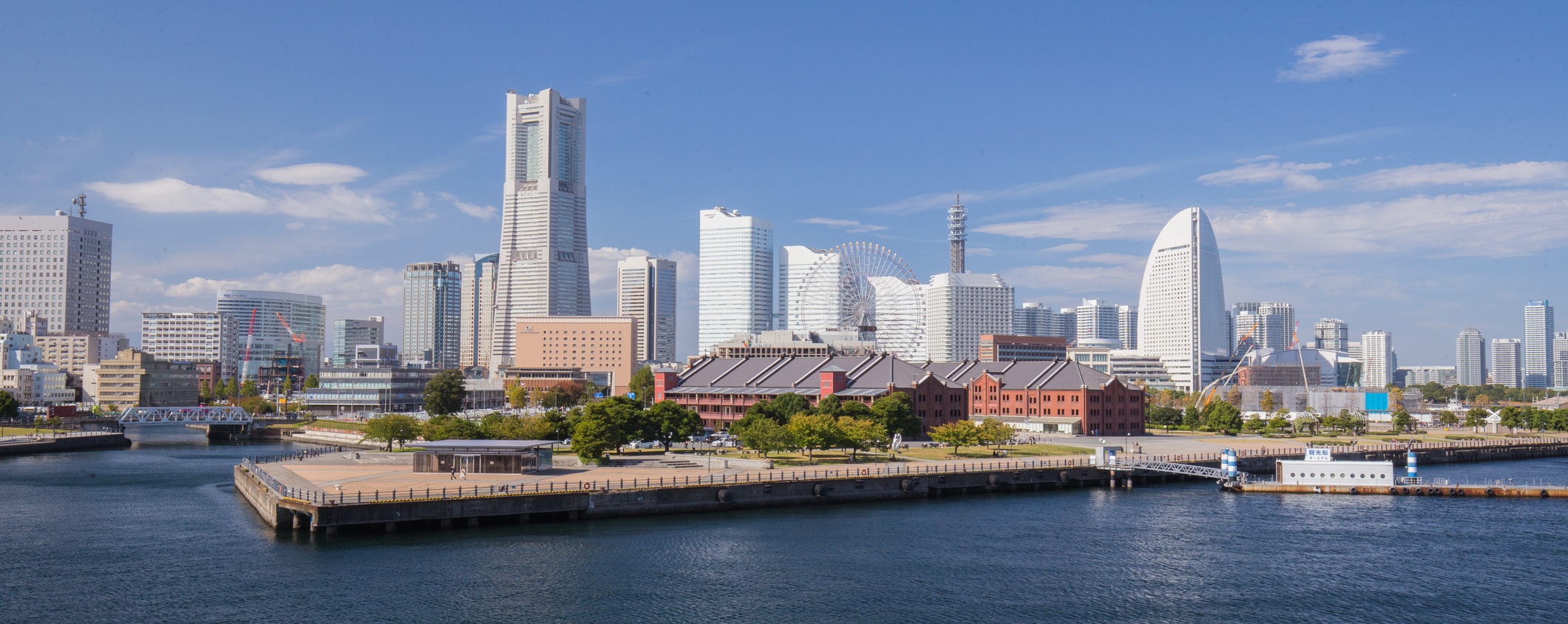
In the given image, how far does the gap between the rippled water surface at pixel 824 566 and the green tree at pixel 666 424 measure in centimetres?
3257

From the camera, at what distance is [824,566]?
6444cm

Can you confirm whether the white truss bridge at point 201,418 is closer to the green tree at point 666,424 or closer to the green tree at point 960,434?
the green tree at point 666,424

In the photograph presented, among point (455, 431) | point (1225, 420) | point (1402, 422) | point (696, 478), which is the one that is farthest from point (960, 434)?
point (1402, 422)

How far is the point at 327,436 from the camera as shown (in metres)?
169

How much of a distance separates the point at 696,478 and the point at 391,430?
45729 millimetres

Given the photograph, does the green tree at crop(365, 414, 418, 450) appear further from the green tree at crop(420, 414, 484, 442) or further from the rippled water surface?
the rippled water surface

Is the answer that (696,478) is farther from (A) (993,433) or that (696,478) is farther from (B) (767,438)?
(A) (993,433)

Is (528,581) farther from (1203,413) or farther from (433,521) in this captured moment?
(1203,413)

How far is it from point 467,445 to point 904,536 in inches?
1442

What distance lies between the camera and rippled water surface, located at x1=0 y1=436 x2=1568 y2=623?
54188 mm

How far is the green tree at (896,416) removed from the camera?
4899 inches

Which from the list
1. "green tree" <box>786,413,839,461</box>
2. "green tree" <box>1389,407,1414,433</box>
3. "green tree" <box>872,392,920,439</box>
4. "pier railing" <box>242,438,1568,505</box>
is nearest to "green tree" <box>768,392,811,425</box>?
"green tree" <box>872,392,920,439</box>

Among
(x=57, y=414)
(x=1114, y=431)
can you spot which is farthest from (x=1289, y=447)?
(x=57, y=414)

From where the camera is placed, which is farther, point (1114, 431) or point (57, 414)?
point (57, 414)
